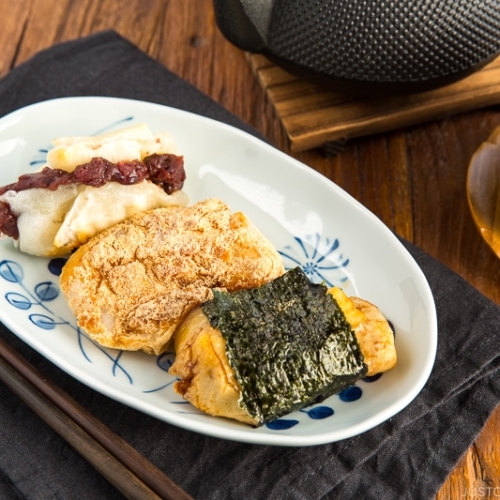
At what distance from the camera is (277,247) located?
7.09 feet

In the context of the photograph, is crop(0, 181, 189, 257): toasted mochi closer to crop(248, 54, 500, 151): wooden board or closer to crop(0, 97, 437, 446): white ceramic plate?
crop(0, 97, 437, 446): white ceramic plate

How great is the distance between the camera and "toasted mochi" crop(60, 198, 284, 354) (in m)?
1.80

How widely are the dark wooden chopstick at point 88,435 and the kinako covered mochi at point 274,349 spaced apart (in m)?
0.20

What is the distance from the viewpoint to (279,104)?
8.85ft

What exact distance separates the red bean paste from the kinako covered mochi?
0.49 metres

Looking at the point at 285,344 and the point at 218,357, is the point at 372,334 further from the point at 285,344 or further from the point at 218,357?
the point at 218,357

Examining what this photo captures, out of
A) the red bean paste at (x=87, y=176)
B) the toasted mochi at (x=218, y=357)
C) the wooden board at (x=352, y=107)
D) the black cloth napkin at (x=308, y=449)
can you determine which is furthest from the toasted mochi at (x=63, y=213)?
the wooden board at (x=352, y=107)

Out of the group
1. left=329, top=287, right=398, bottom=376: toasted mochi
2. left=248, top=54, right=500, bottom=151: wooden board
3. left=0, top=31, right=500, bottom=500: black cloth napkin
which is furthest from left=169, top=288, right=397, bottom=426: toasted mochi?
left=248, top=54, right=500, bottom=151: wooden board

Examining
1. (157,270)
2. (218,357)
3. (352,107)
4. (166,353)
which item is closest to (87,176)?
(157,270)

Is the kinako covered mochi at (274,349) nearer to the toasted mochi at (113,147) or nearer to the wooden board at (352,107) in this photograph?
the toasted mochi at (113,147)

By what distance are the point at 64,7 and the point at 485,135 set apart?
6.79 feet

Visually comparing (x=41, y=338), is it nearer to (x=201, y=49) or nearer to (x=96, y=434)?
(x=96, y=434)

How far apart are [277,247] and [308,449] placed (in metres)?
0.65

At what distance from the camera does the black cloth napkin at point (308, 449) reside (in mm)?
1736
